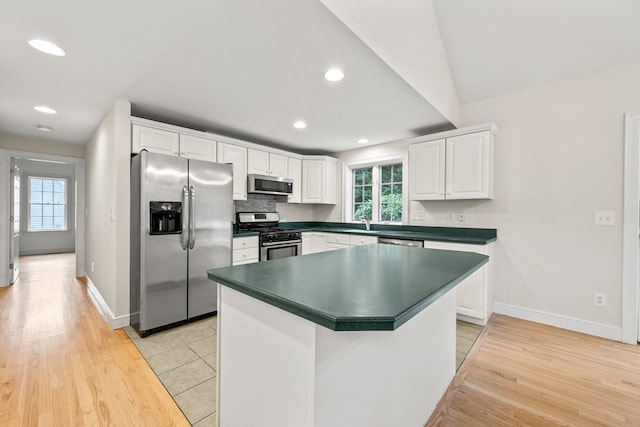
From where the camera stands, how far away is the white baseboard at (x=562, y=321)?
8.29 feet

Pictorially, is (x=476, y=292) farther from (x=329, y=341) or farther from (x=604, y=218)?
(x=329, y=341)

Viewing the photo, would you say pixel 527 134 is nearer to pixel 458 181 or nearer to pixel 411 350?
pixel 458 181

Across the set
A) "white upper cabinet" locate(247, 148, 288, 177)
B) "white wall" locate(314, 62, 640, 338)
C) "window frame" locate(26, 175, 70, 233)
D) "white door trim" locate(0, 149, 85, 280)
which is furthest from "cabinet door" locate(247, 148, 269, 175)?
"window frame" locate(26, 175, 70, 233)

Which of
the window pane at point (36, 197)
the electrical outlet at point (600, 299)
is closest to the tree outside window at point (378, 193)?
the electrical outlet at point (600, 299)

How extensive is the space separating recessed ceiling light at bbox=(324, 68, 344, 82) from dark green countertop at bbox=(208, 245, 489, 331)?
1.43m

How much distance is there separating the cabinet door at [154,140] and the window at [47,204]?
6910 millimetres

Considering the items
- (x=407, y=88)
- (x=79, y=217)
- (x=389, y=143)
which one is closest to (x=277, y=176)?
(x=389, y=143)

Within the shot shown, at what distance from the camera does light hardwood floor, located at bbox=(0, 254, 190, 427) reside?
1.55 meters

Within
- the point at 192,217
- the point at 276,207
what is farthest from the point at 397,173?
the point at 192,217

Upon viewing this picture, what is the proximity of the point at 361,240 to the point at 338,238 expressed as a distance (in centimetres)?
45

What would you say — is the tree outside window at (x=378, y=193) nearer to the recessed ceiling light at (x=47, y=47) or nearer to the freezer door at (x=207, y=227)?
the freezer door at (x=207, y=227)

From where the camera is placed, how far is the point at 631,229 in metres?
2.42

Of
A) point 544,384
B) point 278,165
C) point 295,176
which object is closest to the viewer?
point 544,384

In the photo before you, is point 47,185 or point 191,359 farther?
point 47,185
